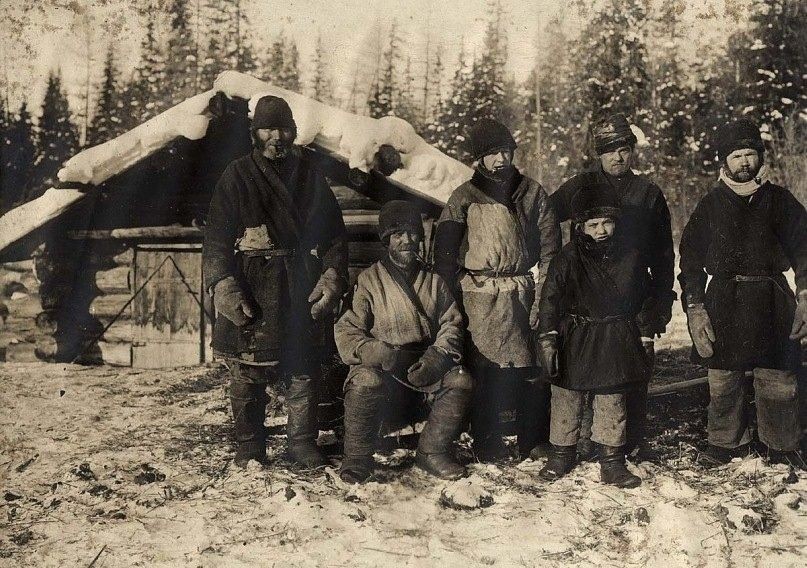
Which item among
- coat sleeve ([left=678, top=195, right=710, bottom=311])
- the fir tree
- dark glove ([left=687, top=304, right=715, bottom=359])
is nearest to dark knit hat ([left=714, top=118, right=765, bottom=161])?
coat sleeve ([left=678, top=195, right=710, bottom=311])

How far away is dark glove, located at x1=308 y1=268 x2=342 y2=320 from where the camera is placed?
3.76 m

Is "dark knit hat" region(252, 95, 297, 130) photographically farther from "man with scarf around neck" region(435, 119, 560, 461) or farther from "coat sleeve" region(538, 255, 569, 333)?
"coat sleeve" region(538, 255, 569, 333)

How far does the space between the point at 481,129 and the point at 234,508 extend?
248cm

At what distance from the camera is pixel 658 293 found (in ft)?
12.8

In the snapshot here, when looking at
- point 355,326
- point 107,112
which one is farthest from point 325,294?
point 107,112

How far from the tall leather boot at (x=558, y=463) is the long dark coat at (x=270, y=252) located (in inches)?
58.2

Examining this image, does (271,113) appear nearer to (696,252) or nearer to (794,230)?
(696,252)

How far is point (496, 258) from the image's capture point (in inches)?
154

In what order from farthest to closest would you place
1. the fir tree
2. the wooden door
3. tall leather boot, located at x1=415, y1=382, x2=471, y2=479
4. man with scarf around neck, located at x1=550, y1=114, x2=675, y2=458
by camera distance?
1. the wooden door
2. the fir tree
3. man with scarf around neck, located at x1=550, y1=114, x2=675, y2=458
4. tall leather boot, located at x1=415, y1=382, x2=471, y2=479

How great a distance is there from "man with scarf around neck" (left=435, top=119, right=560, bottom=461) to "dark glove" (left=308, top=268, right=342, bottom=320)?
64 cm

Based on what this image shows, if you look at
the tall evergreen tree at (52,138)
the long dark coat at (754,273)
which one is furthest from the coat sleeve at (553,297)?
the tall evergreen tree at (52,138)

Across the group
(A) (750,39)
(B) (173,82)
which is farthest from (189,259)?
(A) (750,39)

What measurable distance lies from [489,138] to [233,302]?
1.72 m

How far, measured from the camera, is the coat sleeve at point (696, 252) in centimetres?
388
